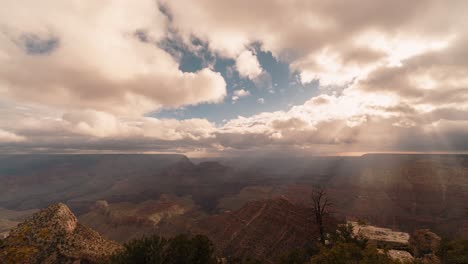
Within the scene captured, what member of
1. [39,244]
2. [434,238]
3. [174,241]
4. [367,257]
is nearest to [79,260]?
[39,244]

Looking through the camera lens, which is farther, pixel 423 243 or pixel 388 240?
pixel 388 240

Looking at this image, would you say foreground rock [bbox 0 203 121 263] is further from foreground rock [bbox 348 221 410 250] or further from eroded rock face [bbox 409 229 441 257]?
eroded rock face [bbox 409 229 441 257]

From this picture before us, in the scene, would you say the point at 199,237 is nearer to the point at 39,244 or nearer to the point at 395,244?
the point at 39,244

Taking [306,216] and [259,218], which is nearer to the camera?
[306,216]

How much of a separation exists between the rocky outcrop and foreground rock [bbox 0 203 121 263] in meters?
70.7

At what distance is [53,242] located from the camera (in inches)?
1941

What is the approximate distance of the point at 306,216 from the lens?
121312 millimetres

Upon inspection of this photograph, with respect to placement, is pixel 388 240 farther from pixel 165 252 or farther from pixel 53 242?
pixel 53 242

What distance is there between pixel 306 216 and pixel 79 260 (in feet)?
347

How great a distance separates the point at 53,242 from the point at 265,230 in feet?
319

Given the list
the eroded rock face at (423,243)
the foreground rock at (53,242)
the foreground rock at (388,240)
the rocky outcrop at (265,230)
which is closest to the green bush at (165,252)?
the foreground rock at (53,242)

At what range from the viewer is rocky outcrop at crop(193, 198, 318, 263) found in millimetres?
105256

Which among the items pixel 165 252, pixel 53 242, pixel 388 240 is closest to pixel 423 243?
pixel 388 240

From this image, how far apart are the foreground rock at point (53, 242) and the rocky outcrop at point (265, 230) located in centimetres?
7070
